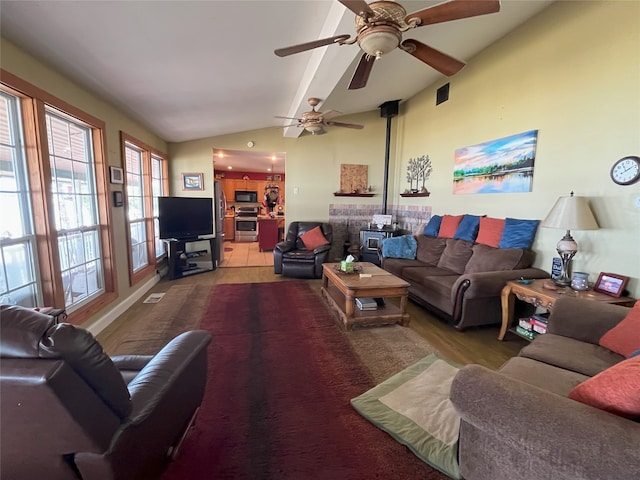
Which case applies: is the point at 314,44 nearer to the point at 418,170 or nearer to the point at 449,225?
the point at 449,225

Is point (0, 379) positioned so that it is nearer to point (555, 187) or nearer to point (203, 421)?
point (203, 421)

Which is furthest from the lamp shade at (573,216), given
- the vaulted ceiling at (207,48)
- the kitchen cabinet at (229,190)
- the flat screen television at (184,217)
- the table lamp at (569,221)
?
the kitchen cabinet at (229,190)

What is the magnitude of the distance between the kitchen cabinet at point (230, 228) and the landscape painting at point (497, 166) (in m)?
6.36

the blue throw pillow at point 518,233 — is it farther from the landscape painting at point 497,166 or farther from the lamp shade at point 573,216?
the lamp shade at point 573,216

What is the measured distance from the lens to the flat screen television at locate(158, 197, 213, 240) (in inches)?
171

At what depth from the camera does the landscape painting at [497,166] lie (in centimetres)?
293

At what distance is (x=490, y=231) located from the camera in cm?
321

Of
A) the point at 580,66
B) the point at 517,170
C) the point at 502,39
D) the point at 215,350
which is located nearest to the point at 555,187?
the point at 517,170

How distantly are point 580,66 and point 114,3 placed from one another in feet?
11.4

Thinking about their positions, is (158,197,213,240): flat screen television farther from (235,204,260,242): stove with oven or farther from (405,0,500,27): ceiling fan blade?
(405,0,500,27): ceiling fan blade

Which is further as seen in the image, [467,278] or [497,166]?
[497,166]

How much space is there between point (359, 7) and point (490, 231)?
2641mm

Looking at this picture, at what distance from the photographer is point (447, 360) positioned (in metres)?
2.29

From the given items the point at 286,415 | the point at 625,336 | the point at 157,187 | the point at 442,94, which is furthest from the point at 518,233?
the point at 157,187
